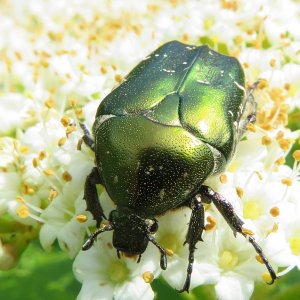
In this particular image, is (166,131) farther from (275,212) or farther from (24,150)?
(24,150)

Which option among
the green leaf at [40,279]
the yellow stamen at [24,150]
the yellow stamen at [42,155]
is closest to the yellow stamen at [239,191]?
the yellow stamen at [42,155]

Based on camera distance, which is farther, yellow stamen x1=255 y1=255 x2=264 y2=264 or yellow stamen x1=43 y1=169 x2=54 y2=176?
yellow stamen x1=43 y1=169 x2=54 y2=176

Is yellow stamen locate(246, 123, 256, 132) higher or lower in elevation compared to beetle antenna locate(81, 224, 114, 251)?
higher

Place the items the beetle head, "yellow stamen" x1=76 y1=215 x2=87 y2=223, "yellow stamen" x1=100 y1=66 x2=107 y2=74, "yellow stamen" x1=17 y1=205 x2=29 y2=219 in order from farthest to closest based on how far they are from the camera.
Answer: "yellow stamen" x1=100 y1=66 x2=107 y2=74
"yellow stamen" x1=17 y1=205 x2=29 y2=219
"yellow stamen" x1=76 y1=215 x2=87 y2=223
the beetle head

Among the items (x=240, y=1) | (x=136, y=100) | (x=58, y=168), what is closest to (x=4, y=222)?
(x=58, y=168)

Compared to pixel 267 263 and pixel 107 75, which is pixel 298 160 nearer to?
pixel 267 263

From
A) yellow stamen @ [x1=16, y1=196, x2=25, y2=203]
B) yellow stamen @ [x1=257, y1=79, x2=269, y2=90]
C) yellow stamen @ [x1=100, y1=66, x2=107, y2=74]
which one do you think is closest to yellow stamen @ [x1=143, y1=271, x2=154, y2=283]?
yellow stamen @ [x1=16, y1=196, x2=25, y2=203]

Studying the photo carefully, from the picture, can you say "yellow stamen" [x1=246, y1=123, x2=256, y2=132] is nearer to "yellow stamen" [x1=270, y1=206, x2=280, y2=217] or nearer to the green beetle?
the green beetle
